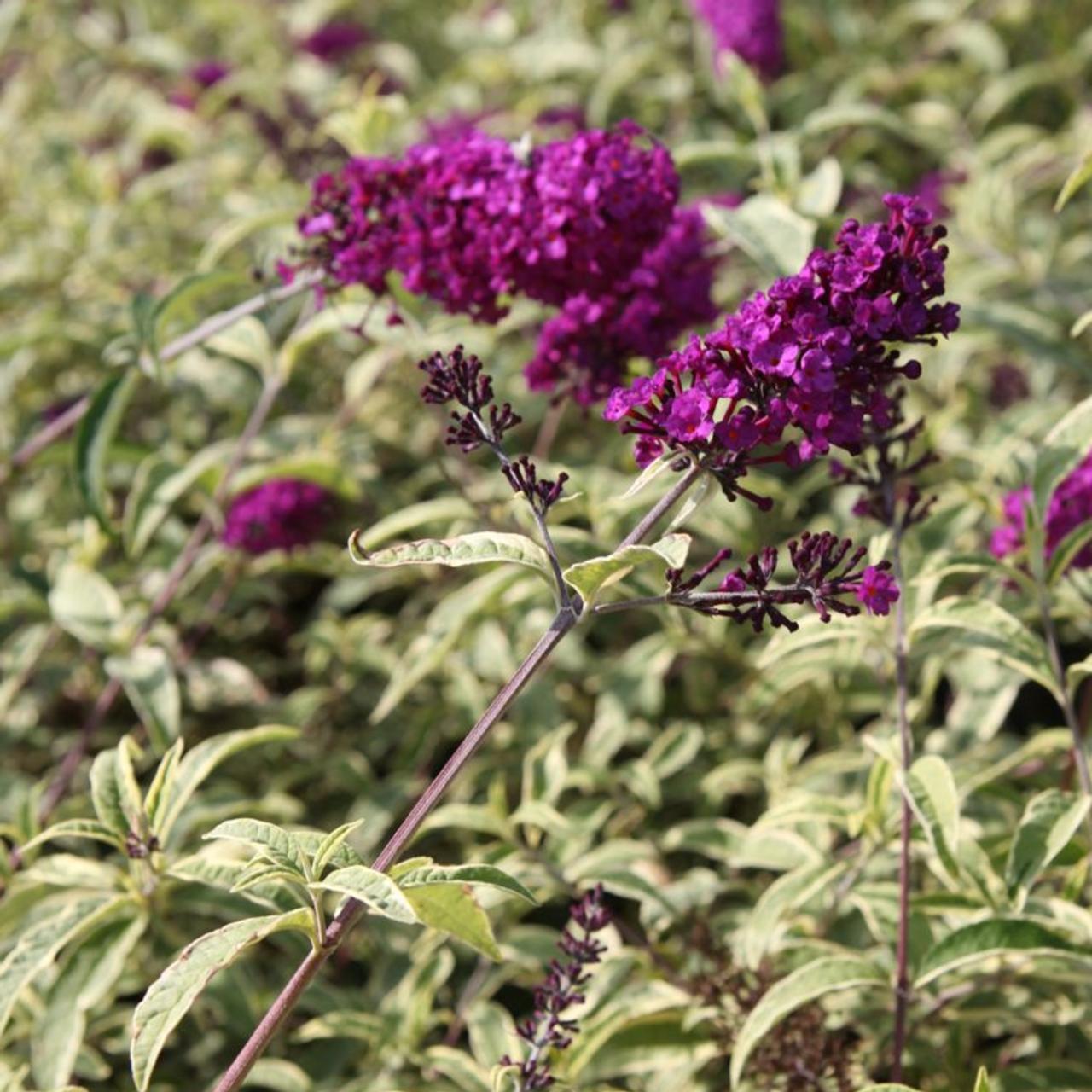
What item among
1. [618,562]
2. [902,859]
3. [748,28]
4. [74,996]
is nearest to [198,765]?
[74,996]

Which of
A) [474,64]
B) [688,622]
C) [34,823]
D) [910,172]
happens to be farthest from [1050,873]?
[474,64]

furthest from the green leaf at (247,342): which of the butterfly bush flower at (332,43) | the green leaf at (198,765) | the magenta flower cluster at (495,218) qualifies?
the butterfly bush flower at (332,43)

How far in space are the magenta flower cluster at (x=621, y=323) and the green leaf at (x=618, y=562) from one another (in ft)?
2.90

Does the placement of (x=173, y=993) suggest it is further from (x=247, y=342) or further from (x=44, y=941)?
(x=247, y=342)

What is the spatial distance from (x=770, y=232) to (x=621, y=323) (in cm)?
39

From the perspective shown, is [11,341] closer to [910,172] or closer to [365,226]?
[365,226]

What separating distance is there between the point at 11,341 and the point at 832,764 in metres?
2.02

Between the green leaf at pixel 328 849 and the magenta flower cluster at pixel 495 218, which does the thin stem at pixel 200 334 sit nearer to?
the magenta flower cluster at pixel 495 218

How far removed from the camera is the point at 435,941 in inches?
103

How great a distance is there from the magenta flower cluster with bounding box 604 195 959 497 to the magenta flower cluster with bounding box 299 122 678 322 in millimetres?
636

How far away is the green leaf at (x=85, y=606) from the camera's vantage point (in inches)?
117

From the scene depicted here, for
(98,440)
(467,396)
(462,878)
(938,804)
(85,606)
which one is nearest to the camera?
(462,878)

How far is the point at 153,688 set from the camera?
2.85m

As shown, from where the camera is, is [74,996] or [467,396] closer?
[467,396]
